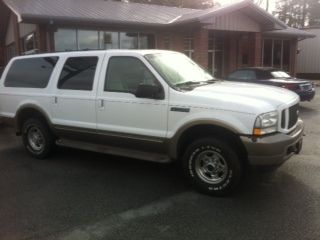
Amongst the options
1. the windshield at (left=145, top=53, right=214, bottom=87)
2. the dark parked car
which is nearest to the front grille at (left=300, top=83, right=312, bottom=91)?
the dark parked car

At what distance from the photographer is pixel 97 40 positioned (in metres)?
17.0

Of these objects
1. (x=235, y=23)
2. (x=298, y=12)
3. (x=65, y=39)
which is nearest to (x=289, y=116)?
(x=65, y=39)

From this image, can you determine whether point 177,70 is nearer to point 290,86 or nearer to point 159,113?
point 159,113

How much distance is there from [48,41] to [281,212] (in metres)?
13.2

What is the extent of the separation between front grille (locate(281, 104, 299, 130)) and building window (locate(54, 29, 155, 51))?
40.7 ft

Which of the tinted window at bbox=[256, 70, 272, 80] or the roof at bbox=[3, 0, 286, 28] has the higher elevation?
the roof at bbox=[3, 0, 286, 28]

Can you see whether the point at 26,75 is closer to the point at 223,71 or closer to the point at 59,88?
the point at 59,88

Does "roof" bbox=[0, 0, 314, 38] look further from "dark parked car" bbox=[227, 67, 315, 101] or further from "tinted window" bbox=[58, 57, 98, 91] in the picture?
"tinted window" bbox=[58, 57, 98, 91]

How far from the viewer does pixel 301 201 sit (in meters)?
4.89

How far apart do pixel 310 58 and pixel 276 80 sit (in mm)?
20399

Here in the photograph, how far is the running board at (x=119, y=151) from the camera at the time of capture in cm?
557

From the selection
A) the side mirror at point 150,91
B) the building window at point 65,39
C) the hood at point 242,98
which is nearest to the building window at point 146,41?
the building window at point 65,39

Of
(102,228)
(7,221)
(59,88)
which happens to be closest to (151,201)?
(102,228)

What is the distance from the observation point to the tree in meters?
61.9
